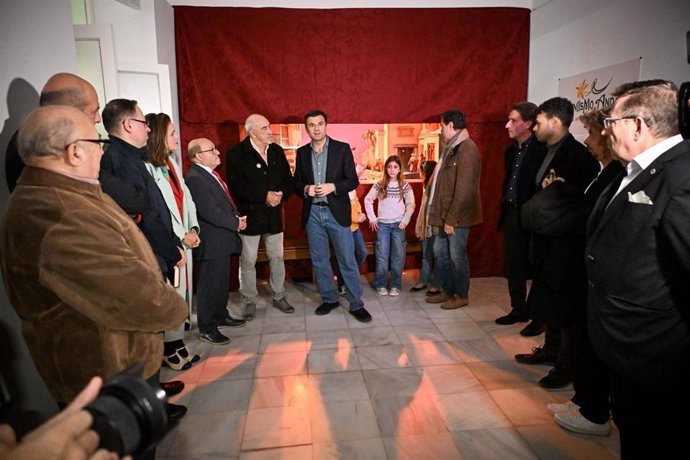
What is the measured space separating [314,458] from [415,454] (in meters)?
0.45

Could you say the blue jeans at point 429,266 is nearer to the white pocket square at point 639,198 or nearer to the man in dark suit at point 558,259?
the man in dark suit at point 558,259

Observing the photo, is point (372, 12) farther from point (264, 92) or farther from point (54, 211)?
point (54, 211)

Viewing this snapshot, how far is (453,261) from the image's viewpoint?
366 cm

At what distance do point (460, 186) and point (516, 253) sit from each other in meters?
0.69

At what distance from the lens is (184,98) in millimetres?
3973

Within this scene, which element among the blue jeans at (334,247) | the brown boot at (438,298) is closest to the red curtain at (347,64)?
the blue jeans at (334,247)

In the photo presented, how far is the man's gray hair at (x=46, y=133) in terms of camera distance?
3.96ft

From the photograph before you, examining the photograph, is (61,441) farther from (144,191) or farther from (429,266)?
(429,266)

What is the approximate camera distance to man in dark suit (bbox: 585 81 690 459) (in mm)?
1311

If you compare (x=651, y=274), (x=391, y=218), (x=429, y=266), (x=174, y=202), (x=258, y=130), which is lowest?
(x=429, y=266)

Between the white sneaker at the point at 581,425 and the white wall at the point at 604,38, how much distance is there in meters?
2.32

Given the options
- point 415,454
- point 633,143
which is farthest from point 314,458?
point 633,143

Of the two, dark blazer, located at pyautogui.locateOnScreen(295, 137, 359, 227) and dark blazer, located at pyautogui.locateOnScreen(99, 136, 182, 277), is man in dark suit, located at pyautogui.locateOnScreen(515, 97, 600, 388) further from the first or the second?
dark blazer, located at pyautogui.locateOnScreen(99, 136, 182, 277)

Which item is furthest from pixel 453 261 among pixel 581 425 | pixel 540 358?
pixel 581 425
